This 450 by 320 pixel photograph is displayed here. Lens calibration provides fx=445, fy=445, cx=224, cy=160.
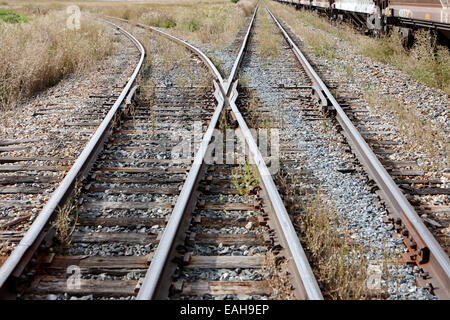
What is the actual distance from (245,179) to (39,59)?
6.60 metres

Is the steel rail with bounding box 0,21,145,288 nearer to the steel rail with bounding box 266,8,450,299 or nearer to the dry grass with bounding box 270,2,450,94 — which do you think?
the steel rail with bounding box 266,8,450,299

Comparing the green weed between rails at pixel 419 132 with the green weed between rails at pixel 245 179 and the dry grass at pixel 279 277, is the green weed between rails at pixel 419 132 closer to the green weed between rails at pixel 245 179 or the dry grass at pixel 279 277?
the green weed between rails at pixel 245 179

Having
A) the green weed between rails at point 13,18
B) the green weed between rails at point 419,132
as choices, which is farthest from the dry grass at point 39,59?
the green weed between rails at point 13,18

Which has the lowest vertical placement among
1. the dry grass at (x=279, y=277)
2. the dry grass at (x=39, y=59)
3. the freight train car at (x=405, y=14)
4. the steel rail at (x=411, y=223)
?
the dry grass at (x=279, y=277)

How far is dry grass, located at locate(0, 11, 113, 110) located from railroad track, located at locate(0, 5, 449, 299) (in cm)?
398

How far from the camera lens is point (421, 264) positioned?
323 centimetres

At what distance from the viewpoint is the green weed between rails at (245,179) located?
4.30m

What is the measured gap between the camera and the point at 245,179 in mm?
4457

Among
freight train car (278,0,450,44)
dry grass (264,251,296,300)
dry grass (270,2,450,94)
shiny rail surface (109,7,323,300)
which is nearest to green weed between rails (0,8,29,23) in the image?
dry grass (270,2,450,94)

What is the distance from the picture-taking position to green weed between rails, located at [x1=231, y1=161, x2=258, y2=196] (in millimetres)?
4301

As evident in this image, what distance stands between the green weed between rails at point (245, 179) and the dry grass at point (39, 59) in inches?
176

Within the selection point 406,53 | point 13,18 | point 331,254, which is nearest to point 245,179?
point 331,254
